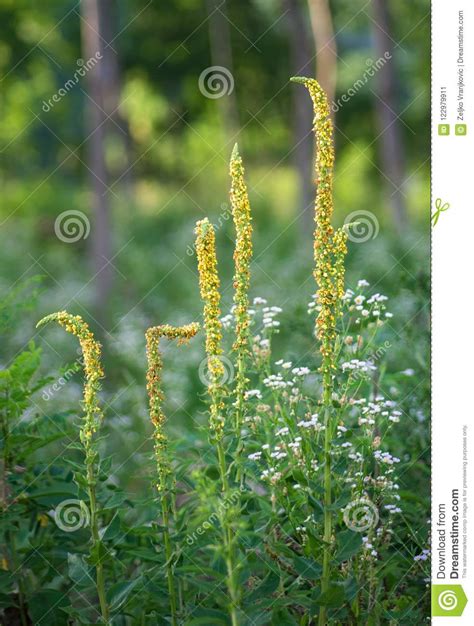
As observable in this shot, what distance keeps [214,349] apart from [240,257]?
0.28 metres

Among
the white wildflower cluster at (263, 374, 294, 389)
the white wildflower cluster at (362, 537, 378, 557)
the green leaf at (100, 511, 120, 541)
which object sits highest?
the white wildflower cluster at (263, 374, 294, 389)

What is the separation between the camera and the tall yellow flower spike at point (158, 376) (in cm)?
276

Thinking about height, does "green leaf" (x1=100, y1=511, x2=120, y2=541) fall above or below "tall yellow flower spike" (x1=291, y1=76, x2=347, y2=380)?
below

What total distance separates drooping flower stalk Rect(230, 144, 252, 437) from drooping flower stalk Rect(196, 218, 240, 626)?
71mm

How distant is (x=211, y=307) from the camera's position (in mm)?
2758

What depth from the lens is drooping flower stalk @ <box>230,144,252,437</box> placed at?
2.74 metres

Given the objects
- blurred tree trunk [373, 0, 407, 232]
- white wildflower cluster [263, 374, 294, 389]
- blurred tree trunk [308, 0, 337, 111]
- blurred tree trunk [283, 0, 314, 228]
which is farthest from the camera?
blurred tree trunk [308, 0, 337, 111]

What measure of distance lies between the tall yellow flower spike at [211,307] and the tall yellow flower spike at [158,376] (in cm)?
6

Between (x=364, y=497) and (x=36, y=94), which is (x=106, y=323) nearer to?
(x=364, y=497)

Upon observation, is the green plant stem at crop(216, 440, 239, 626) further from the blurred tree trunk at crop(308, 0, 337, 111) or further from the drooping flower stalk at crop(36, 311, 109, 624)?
the blurred tree trunk at crop(308, 0, 337, 111)

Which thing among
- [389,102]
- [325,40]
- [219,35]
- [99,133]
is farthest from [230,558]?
[219,35]

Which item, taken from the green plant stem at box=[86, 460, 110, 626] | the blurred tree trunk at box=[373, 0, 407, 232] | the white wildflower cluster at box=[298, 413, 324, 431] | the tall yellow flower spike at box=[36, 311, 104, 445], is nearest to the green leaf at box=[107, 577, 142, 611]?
the green plant stem at box=[86, 460, 110, 626]

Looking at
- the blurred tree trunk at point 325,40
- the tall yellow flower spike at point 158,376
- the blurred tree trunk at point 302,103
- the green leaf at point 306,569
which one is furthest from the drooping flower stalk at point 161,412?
the blurred tree trunk at point 325,40
